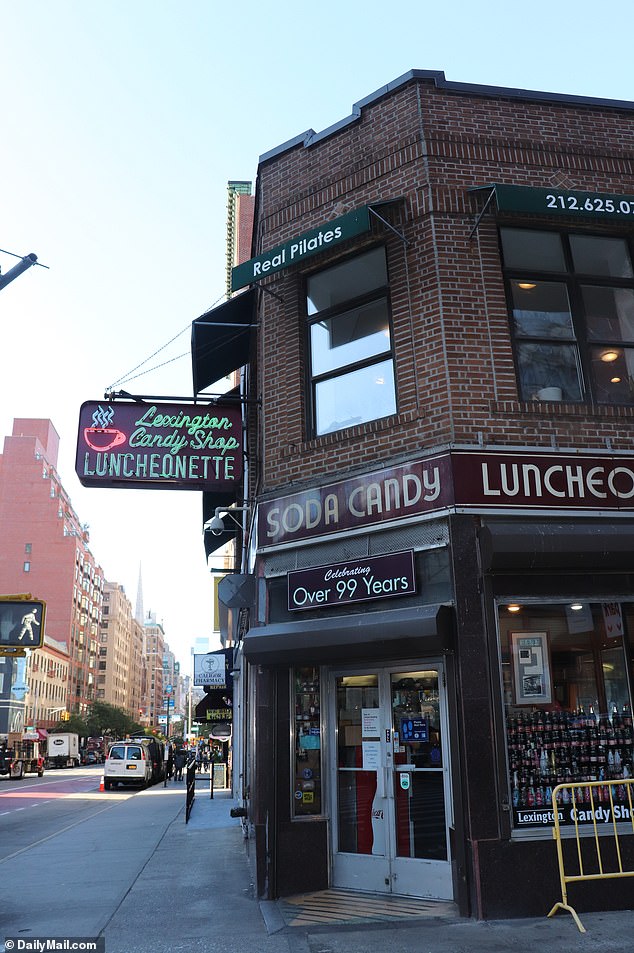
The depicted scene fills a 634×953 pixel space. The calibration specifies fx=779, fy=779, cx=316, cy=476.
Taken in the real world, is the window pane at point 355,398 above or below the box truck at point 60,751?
above

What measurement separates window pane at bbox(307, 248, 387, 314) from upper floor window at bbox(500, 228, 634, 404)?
5.12ft

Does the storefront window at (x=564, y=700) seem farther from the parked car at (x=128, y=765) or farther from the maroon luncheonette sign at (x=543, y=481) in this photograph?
the parked car at (x=128, y=765)

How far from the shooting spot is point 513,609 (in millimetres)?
7852

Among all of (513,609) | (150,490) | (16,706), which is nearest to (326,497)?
(513,609)

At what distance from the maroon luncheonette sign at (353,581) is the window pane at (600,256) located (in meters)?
A: 4.42

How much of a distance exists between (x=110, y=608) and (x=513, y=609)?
143 meters

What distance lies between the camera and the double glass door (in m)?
7.86

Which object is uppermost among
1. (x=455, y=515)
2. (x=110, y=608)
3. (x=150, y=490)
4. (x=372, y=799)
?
(x=110, y=608)

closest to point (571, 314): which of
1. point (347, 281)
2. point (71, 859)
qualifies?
point (347, 281)

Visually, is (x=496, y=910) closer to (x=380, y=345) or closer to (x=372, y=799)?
(x=372, y=799)

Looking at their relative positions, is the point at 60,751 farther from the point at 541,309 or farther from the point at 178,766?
the point at 541,309

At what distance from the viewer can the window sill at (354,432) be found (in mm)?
8680

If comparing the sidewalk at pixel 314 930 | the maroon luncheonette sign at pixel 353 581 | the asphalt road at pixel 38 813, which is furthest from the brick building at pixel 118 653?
the maroon luncheonette sign at pixel 353 581

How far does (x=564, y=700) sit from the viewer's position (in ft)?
25.5
